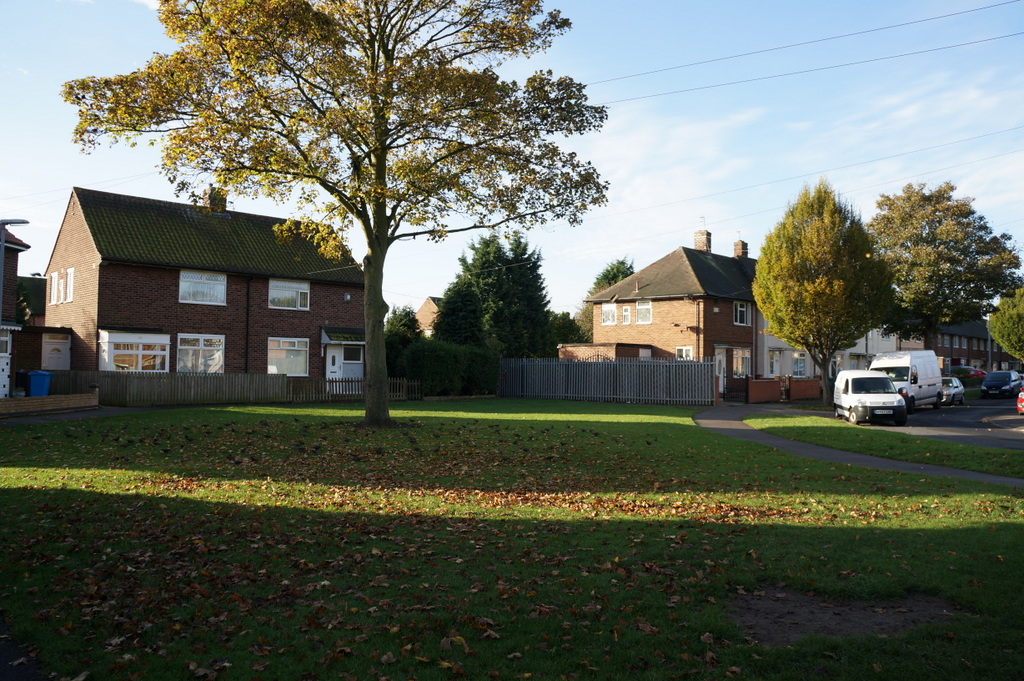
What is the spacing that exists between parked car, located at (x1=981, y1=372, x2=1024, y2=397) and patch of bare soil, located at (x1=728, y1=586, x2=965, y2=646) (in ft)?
149

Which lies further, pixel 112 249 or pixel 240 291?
pixel 240 291

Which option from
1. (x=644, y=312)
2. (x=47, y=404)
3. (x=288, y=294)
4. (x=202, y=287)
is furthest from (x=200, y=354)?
(x=644, y=312)

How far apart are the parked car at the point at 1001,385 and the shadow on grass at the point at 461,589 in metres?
41.1

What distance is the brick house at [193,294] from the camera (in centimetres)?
3091

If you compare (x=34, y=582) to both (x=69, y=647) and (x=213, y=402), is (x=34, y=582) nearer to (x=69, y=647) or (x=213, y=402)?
(x=69, y=647)

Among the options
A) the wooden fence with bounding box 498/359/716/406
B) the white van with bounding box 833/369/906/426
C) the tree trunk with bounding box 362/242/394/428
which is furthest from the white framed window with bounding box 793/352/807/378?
the tree trunk with bounding box 362/242/394/428

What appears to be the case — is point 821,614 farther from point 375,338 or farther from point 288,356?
point 288,356

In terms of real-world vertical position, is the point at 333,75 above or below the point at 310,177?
above

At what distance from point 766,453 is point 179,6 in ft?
53.9

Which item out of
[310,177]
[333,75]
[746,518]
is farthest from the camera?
[310,177]

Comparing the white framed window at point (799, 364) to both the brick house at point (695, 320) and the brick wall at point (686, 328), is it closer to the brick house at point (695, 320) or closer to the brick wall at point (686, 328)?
the brick house at point (695, 320)

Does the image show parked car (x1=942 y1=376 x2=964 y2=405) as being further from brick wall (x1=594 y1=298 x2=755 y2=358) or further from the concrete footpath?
the concrete footpath

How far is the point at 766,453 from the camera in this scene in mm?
16172

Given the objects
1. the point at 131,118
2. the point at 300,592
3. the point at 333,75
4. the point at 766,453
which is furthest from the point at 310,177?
the point at 300,592
